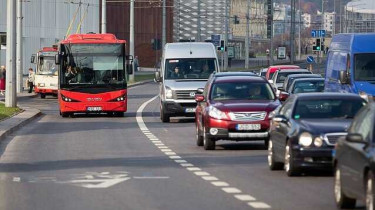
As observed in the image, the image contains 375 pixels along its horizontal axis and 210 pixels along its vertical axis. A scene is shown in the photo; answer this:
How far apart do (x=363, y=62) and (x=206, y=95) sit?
6.80 m

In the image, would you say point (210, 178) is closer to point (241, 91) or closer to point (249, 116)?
point (249, 116)

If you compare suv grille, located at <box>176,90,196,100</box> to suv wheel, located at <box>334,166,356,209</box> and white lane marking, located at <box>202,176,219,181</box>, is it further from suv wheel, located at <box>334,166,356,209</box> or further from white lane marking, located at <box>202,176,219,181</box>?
suv wheel, located at <box>334,166,356,209</box>

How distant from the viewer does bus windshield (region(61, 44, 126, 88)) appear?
42.6m

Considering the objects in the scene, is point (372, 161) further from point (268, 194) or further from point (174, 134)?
point (174, 134)

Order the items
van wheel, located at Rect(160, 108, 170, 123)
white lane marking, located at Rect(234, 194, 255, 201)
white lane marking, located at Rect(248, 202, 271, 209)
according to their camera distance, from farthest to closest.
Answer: van wheel, located at Rect(160, 108, 170, 123), white lane marking, located at Rect(234, 194, 255, 201), white lane marking, located at Rect(248, 202, 271, 209)

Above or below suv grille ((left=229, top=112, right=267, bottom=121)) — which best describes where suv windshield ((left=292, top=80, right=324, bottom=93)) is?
above

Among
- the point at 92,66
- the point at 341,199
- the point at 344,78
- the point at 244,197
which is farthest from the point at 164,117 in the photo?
the point at 341,199

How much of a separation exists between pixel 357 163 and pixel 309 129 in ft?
18.8

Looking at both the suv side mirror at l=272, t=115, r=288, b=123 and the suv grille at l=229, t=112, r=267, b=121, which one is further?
the suv grille at l=229, t=112, r=267, b=121

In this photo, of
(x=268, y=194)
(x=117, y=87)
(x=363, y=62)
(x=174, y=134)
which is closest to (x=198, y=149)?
(x=174, y=134)

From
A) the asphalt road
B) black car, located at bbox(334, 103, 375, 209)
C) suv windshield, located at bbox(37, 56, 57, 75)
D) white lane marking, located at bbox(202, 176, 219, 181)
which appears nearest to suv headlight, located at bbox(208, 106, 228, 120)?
the asphalt road

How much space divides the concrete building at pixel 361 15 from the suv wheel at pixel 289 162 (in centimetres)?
11974

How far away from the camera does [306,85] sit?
41.5m

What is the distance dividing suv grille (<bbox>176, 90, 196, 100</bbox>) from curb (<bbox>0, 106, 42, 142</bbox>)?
16.4 ft
